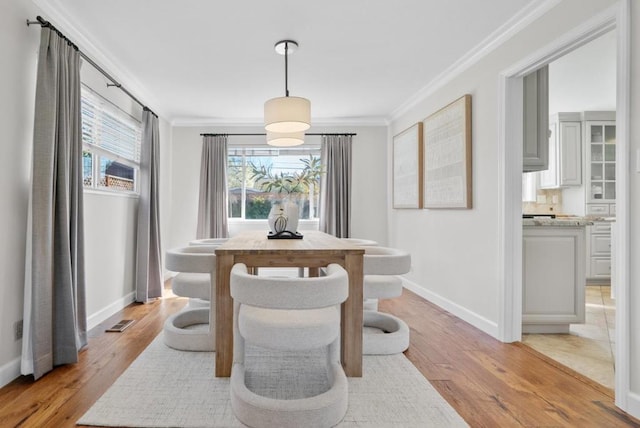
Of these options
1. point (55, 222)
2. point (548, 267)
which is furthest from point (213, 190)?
point (548, 267)

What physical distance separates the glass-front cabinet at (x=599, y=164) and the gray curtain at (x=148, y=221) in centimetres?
573

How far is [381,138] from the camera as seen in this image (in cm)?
519

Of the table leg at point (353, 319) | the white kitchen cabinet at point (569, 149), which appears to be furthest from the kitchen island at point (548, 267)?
the white kitchen cabinet at point (569, 149)

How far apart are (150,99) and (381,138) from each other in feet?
10.3

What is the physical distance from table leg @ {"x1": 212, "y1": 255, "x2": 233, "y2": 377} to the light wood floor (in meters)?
0.61

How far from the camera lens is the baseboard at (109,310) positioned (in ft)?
9.29

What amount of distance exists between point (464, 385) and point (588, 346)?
1299 millimetres

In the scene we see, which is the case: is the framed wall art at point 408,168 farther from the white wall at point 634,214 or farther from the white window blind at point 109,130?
the white window blind at point 109,130

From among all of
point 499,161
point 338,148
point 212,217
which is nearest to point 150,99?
point 212,217

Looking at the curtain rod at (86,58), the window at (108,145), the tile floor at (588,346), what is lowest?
the tile floor at (588,346)

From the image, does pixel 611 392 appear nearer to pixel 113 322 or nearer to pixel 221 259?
pixel 221 259

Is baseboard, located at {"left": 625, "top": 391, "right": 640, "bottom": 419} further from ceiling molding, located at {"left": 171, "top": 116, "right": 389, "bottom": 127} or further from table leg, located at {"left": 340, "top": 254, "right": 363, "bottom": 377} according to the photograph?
ceiling molding, located at {"left": 171, "top": 116, "right": 389, "bottom": 127}

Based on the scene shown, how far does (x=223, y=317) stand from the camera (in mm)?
1944

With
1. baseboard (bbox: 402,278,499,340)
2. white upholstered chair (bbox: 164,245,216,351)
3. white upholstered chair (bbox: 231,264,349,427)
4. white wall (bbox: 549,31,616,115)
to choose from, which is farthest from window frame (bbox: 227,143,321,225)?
white upholstered chair (bbox: 231,264,349,427)
